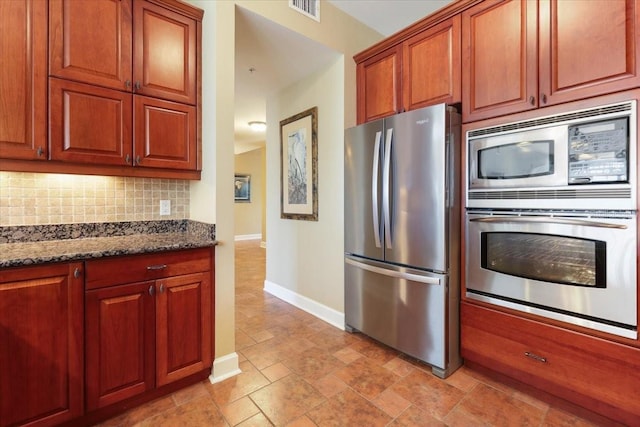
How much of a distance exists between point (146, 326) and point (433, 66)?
2574 millimetres

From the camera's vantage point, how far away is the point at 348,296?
2.67 meters

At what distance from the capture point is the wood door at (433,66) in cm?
206

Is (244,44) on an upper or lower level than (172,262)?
upper

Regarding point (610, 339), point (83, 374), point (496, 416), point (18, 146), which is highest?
point (18, 146)

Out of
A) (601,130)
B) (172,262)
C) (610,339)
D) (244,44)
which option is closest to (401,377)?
(610,339)

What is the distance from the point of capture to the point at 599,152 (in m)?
1.49

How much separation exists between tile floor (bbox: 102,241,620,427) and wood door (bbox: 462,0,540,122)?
176cm

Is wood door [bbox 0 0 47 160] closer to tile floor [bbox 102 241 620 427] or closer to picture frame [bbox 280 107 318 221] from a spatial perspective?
tile floor [bbox 102 241 620 427]

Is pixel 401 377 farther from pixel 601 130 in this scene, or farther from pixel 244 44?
pixel 244 44

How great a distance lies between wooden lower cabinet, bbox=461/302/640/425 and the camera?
1.45 metres

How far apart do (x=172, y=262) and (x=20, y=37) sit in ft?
4.54

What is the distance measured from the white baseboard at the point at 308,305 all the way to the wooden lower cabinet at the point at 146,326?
1274mm

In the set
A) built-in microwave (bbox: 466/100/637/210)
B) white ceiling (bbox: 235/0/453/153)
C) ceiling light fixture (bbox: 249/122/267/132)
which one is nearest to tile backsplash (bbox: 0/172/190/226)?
white ceiling (bbox: 235/0/453/153)

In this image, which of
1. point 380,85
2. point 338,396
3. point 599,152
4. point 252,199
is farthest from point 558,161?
point 252,199
